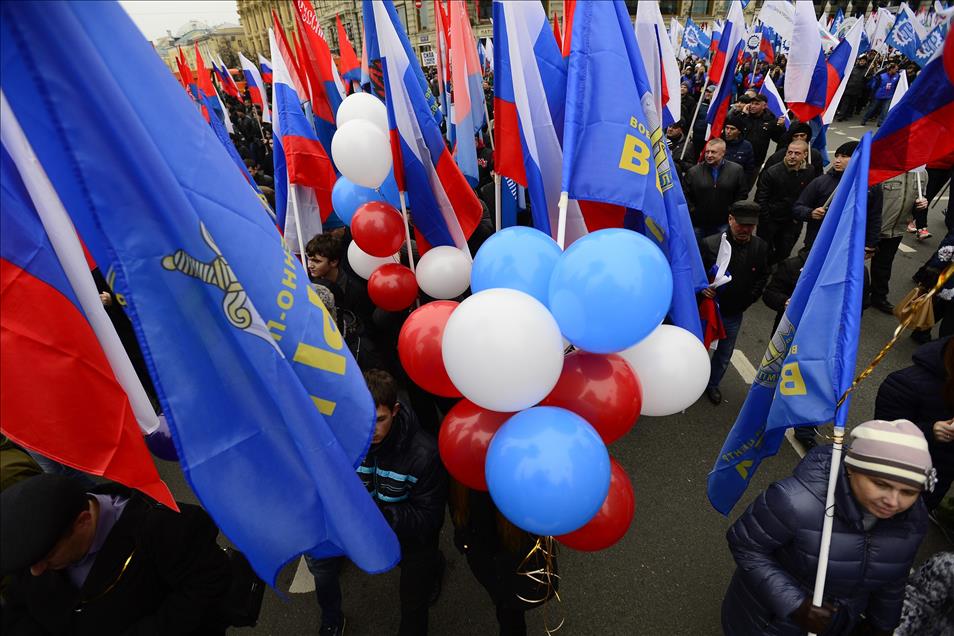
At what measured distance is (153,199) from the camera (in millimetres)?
1230

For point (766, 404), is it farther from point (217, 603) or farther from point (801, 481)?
point (217, 603)

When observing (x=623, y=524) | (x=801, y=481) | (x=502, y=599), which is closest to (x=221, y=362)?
(x=623, y=524)

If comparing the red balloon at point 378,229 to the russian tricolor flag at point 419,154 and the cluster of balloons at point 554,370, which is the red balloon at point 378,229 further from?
the cluster of balloons at point 554,370

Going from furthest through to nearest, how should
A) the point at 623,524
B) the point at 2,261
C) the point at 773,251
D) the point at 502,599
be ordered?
the point at 773,251, the point at 502,599, the point at 623,524, the point at 2,261

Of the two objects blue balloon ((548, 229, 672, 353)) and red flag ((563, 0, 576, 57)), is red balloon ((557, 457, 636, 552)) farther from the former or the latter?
red flag ((563, 0, 576, 57))

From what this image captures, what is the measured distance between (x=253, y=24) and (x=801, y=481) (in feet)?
316

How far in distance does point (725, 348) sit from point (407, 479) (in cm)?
324

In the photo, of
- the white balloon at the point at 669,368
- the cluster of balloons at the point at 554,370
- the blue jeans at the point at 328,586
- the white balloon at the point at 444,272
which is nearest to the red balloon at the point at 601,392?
the cluster of balloons at the point at 554,370

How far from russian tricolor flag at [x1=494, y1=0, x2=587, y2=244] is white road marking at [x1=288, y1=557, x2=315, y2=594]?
265 centimetres

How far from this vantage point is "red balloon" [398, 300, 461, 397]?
183 cm

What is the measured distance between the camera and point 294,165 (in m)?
3.74

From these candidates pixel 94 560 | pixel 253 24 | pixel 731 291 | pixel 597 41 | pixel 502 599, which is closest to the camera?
pixel 94 560

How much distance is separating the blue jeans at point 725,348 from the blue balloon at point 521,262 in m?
2.81

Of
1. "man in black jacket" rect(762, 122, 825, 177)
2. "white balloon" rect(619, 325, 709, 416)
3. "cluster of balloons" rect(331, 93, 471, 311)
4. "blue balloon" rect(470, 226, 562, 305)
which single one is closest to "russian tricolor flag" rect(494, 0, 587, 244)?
"blue balloon" rect(470, 226, 562, 305)
